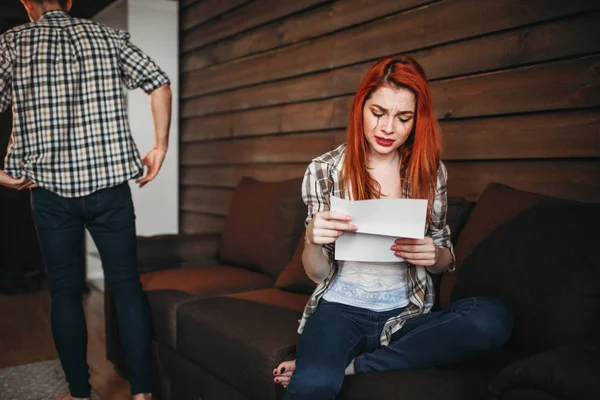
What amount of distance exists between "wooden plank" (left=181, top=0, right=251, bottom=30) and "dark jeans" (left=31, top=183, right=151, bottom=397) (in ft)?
6.22

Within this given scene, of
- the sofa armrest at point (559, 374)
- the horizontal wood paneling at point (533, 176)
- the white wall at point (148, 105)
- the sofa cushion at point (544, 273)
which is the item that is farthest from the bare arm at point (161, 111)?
the white wall at point (148, 105)

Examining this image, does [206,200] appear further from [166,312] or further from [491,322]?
[491,322]

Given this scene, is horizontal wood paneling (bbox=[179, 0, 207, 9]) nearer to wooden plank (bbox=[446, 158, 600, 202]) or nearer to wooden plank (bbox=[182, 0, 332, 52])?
wooden plank (bbox=[182, 0, 332, 52])

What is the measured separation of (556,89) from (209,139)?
8.00 ft

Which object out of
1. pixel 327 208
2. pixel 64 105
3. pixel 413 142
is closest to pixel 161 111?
pixel 64 105

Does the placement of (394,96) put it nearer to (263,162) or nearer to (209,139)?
(263,162)

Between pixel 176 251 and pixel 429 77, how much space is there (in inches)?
56.5

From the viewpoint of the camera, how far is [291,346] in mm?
1479

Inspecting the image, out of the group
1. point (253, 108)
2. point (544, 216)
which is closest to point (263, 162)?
point (253, 108)

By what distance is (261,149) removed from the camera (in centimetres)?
317

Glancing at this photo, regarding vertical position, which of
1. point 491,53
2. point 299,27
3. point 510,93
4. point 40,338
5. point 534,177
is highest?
point 299,27

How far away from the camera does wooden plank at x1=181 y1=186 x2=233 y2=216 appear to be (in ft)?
11.7

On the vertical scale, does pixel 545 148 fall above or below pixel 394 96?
below

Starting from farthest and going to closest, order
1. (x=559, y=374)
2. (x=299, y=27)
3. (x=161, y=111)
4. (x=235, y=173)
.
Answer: (x=235, y=173), (x=299, y=27), (x=161, y=111), (x=559, y=374)
